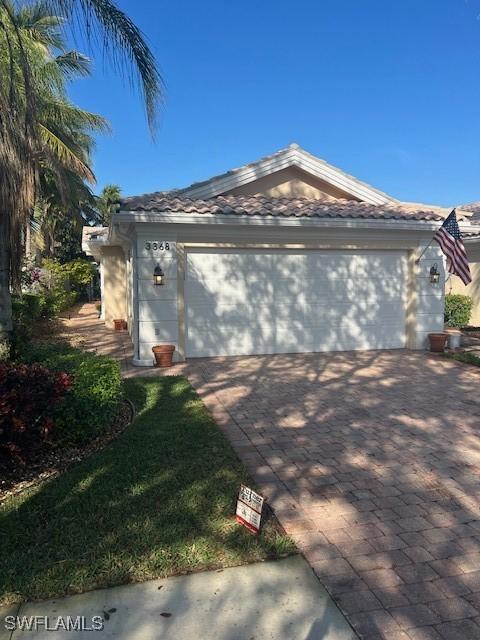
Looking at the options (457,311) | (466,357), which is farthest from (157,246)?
(457,311)

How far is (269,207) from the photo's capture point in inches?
394

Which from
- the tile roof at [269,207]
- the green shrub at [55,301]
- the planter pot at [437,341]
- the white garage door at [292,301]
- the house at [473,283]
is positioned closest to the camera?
the tile roof at [269,207]

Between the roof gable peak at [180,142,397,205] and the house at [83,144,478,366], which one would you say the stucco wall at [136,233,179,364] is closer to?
the house at [83,144,478,366]

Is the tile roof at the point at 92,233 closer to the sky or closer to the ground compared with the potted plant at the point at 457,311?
closer to the sky

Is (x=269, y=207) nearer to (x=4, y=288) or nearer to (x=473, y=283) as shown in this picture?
(x=4, y=288)

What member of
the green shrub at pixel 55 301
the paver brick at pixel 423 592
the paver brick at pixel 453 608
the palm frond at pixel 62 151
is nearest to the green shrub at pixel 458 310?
the palm frond at pixel 62 151

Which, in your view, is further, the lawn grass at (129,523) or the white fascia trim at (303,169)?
the white fascia trim at (303,169)

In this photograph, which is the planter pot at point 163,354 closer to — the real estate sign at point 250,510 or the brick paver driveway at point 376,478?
the brick paver driveway at point 376,478

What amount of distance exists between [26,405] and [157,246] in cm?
536

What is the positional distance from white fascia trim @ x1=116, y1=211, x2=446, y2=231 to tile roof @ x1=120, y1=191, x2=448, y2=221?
0.07 meters

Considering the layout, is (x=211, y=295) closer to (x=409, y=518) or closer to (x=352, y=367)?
(x=352, y=367)

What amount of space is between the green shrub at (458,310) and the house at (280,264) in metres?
4.57

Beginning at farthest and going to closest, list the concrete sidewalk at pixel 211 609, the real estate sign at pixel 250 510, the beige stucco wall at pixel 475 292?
the beige stucco wall at pixel 475 292
the real estate sign at pixel 250 510
the concrete sidewalk at pixel 211 609

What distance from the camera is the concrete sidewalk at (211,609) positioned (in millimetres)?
2463
